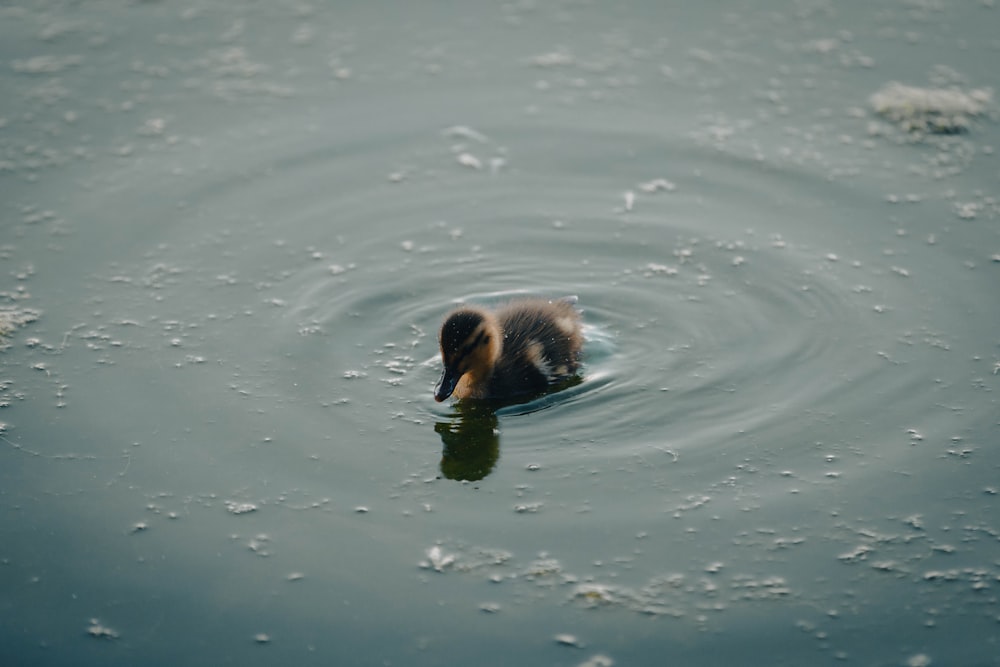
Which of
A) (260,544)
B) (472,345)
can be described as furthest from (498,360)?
(260,544)

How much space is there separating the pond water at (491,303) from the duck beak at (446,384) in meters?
0.16

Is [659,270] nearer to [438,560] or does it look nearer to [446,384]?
[446,384]

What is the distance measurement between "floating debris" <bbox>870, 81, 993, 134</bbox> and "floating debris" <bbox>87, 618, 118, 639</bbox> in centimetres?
671

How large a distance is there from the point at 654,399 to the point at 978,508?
176 centimetres

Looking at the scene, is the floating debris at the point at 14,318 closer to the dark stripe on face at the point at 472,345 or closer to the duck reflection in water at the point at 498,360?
the duck reflection in water at the point at 498,360

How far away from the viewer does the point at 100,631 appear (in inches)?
229

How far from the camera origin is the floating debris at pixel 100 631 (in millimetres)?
5781

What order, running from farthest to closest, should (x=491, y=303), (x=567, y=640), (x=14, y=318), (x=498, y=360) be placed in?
1. (x=491, y=303)
2. (x=14, y=318)
3. (x=498, y=360)
4. (x=567, y=640)

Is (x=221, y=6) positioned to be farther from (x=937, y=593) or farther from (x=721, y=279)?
(x=937, y=593)

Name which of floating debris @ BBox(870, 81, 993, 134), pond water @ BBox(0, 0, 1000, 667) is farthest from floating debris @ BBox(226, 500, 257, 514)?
floating debris @ BBox(870, 81, 993, 134)

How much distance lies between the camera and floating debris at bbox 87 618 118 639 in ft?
19.0

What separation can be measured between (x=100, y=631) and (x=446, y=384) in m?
2.29

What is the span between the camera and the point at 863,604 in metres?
5.89

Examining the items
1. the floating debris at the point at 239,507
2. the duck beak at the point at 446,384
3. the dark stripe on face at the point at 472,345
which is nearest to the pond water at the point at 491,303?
the floating debris at the point at 239,507
